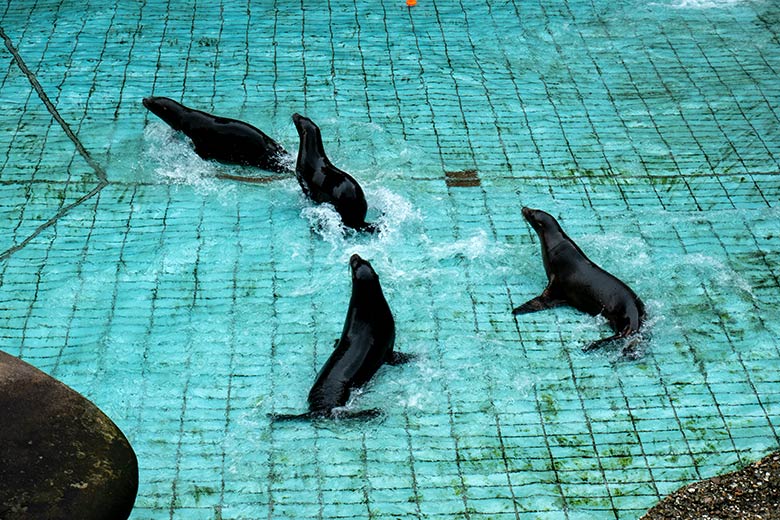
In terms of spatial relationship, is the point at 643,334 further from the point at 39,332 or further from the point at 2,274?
the point at 2,274

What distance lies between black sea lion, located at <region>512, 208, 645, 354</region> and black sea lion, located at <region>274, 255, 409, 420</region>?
3.45 ft

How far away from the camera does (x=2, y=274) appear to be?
7.44 meters

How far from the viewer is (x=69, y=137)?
8969 millimetres

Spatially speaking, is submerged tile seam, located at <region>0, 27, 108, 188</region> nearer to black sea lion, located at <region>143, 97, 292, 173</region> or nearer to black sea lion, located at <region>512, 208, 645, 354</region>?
black sea lion, located at <region>143, 97, 292, 173</region>

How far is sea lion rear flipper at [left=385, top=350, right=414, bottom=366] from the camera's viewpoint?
21.6ft

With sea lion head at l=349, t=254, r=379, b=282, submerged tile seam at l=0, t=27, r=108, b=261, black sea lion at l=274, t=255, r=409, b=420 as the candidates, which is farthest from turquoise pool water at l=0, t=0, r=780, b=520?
sea lion head at l=349, t=254, r=379, b=282

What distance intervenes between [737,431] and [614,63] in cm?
496

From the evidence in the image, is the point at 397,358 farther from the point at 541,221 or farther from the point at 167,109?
the point at 167,109

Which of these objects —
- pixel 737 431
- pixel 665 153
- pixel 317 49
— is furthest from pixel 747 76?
pixel 737 431

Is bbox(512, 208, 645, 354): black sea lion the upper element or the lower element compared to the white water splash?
upper

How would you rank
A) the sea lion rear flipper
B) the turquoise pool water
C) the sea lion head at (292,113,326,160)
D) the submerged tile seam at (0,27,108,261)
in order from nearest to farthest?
the turquoise pool water
the sea lion rear flipper
the submerged tile seam at (0,27,108,261)
the sea lion head at (292,113,326,160)

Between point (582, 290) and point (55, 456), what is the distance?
12.6 feet

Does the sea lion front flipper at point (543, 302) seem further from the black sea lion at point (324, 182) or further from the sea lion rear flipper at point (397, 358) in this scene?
the black sea lion at point (324, 182)

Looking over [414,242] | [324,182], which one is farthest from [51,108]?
[414,242]
